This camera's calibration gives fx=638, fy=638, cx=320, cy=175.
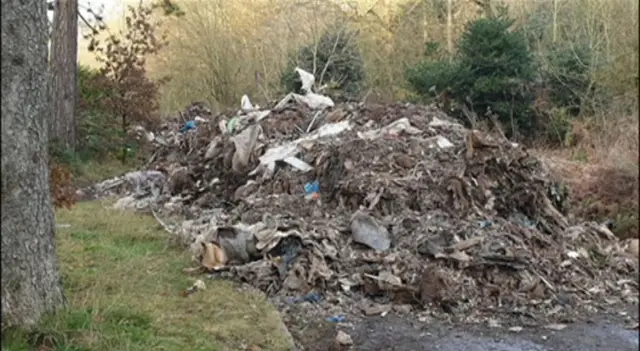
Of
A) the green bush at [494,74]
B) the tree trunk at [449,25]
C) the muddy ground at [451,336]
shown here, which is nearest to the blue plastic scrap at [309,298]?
the muddy ground at [451,336]

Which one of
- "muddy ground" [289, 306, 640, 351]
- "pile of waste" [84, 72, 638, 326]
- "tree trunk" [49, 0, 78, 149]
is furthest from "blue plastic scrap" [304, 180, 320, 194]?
"tree trunk" [49, 0, 78, 149]

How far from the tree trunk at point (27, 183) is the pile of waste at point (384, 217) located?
2173 mm

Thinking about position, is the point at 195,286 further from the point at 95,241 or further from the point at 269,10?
the point at 269,10

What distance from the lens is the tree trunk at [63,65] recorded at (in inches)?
425

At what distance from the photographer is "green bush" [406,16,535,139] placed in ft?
33.2

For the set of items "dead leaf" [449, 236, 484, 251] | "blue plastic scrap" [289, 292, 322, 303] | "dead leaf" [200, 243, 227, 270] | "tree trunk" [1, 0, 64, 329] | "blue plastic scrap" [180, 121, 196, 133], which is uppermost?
"tree trunk" [1, 0, 64, 329]

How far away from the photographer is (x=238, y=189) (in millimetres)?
7617

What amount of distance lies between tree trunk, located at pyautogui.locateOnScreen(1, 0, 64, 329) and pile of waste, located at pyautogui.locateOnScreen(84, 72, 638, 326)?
2.17 meters

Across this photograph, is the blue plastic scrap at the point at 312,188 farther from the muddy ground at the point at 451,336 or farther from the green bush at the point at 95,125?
the green bush at the point at 95,125

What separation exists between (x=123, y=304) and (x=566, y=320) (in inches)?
119

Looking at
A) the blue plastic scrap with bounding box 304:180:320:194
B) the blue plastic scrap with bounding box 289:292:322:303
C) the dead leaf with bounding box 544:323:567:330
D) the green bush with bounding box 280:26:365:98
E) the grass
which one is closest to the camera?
the grass

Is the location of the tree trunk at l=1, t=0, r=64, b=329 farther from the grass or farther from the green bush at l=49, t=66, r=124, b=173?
the green bush at l=49, t=66, r=124, b=173

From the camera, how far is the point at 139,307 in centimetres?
407

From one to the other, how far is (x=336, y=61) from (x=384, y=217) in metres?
10.0
